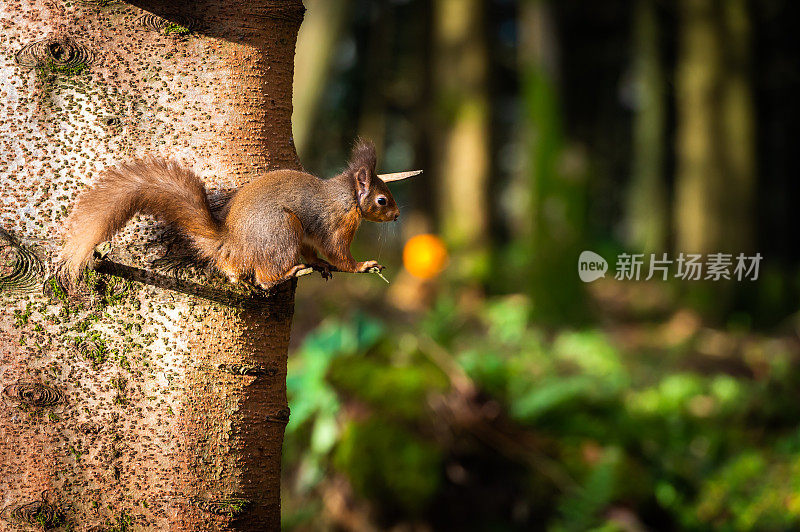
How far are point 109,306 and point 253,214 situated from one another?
338 mm

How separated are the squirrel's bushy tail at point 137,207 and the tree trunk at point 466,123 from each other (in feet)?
26.4

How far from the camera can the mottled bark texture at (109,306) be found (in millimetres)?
1479

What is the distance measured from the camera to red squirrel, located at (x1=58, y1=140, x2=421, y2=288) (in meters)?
1.38

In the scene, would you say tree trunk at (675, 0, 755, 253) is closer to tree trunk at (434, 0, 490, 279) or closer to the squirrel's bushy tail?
tree trunk at (434, 0, 490, 279)

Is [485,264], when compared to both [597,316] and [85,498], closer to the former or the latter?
[597,316]

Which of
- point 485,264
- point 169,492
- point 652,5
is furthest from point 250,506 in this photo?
point 652,5

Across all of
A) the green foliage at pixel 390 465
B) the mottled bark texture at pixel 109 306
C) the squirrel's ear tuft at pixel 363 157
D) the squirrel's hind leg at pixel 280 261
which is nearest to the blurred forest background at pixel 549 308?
the green foliage at pixel 390 465

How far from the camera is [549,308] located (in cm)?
773

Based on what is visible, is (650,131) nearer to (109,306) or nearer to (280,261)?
(280,261)

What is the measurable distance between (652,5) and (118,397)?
1469 centimetres

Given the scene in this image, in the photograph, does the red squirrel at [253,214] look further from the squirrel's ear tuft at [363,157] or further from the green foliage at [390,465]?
the green foliage at [390,465]

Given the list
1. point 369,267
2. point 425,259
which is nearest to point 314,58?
point 425,259

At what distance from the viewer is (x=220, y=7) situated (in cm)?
154

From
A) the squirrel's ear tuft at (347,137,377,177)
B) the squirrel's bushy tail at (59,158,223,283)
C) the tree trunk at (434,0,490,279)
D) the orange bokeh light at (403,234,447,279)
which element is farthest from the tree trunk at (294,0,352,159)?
the squirrel's bushy tail at (59,158,223,283)
